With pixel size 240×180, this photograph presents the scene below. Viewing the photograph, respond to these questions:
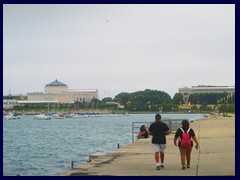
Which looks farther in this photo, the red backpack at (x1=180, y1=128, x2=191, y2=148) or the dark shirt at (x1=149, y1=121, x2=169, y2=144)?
the dark shirt at (x1=149, y1=121, x2=169, y2=144)

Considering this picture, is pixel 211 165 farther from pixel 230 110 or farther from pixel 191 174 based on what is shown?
pixel 230 110

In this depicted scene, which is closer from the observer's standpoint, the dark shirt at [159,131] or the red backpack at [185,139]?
the red backpack at [185,139]

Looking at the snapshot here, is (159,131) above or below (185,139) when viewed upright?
above

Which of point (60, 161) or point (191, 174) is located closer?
point (191, 174)

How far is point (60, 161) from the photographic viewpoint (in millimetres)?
28266

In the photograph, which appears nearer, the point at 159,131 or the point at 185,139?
the point at 185,139

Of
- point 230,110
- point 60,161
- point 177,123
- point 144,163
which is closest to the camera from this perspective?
point 144,163

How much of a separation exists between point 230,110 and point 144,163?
137 meters
